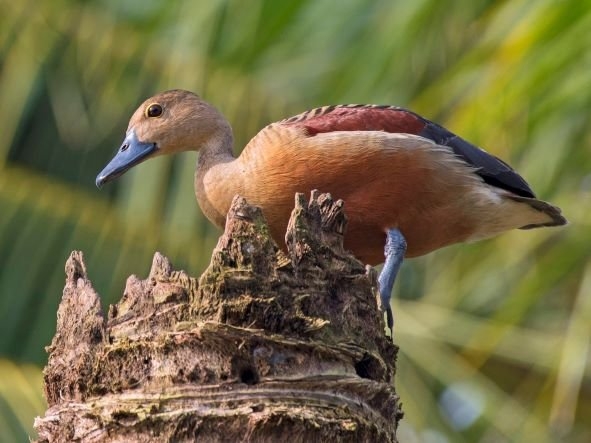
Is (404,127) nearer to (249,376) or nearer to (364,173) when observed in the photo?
(364,173)

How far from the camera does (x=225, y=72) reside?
9578mm

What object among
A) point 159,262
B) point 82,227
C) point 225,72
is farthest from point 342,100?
point 159,262

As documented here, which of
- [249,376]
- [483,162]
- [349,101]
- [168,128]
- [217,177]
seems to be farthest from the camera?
[349,101]

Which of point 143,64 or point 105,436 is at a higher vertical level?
point 143,64

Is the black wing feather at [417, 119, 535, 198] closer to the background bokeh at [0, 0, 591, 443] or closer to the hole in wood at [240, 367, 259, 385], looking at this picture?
the background bokeh at [0, 0, 591, 443]

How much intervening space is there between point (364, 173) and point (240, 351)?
6.54ft

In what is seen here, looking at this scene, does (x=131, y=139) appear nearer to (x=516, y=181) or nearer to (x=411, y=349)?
(x=516, y=181)

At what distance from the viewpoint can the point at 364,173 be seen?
233 inches

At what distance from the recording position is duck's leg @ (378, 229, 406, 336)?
591cm

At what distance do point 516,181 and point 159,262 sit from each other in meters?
2.63

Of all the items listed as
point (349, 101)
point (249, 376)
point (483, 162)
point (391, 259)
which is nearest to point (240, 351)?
point (249, 376)

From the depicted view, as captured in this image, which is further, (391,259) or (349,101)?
(349,101)

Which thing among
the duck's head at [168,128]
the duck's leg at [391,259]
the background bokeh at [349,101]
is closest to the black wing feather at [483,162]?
the background bokeh at [349,101]

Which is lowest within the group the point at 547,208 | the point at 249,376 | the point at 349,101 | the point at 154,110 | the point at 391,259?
the point at 249,376
